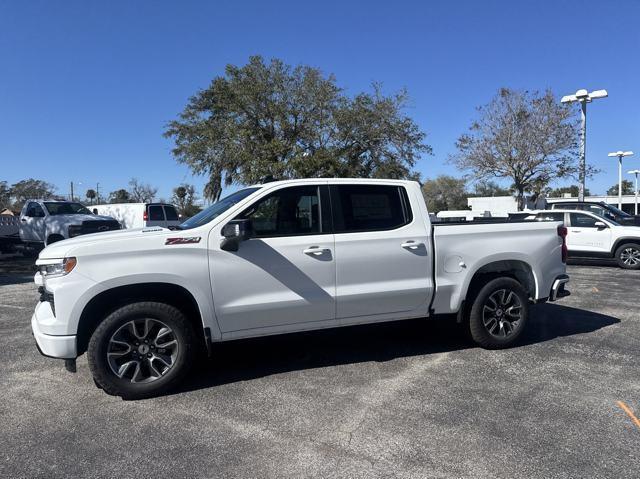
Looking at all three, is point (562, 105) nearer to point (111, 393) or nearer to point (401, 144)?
point (401, 144)

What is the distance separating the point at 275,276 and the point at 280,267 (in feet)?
0.32

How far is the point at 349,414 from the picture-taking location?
3768 millimetres

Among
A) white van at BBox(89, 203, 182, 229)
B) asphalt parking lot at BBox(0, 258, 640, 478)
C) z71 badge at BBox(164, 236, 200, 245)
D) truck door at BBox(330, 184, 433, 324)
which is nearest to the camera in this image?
asphalt parking lot at BBox(0, 258, 640, 478)

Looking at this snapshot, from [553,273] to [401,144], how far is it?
68.4 ft

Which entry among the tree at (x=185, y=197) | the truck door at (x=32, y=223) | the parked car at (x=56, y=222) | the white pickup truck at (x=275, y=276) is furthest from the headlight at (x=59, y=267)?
the tree at (x=185, y=197)

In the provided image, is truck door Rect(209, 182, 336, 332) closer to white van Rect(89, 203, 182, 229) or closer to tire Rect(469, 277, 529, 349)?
tire Rect(469, 277, 529, 349)

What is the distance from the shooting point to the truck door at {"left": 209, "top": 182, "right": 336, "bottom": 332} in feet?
14.1

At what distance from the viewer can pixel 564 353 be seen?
17.3 ft

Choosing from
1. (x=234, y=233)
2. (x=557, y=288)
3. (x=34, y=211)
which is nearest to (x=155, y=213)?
(x=34, y=211)

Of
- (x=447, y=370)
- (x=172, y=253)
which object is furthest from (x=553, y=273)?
(x=172, y=253)

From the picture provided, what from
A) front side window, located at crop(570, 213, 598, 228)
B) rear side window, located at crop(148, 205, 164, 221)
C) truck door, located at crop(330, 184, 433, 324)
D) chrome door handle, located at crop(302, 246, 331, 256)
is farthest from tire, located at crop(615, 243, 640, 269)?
rear side window, located at crop(148, 205, 164, 221)

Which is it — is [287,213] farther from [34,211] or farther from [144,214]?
[144,214]

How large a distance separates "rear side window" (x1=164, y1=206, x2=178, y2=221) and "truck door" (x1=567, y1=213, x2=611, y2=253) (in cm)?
1433

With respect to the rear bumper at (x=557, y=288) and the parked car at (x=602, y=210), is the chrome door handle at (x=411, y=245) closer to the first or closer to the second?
the rear bumper at (x=557, y=288)
